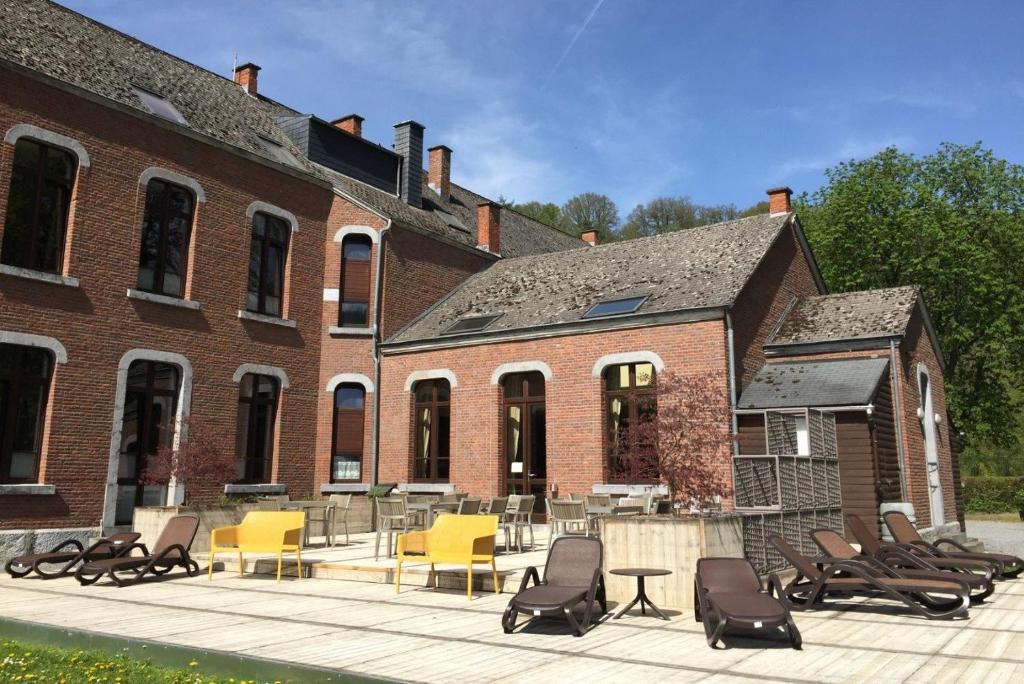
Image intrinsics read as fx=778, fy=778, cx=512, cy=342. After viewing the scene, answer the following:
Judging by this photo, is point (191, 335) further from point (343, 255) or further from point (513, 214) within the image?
point (513, 214)

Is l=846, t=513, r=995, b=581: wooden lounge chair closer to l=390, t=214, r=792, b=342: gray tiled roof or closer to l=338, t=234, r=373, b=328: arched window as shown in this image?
l=390, t=214, r=792, b=342: gray tiled roof

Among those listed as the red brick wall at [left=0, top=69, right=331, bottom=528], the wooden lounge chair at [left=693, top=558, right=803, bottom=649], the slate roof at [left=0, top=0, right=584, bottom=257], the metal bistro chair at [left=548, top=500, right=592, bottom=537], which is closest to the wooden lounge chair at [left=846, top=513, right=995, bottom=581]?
the wooden lounge chair at [left=693, top=558, right=803, bottom=649]

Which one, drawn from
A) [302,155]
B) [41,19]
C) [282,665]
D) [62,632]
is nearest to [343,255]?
[302,155]

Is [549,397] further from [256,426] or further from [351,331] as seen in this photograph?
[256,426]

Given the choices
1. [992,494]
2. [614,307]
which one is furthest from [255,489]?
[992,494]

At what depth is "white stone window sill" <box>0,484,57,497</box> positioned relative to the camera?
12.8m

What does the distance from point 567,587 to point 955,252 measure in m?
26.1

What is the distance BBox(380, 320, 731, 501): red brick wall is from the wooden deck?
6903mm

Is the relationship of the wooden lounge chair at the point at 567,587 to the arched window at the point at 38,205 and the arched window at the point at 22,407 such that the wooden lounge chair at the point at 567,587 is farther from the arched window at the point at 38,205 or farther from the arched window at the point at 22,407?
the arched window at the point at 38,205

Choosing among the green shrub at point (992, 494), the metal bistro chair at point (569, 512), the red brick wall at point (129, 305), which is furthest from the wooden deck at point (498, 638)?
the green shrub at point (992, 494)

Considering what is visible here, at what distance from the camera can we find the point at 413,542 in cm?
984

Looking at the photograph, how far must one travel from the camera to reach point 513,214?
29.5 metres

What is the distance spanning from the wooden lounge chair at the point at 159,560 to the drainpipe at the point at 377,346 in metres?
7.06

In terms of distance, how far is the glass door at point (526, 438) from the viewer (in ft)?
57.2
